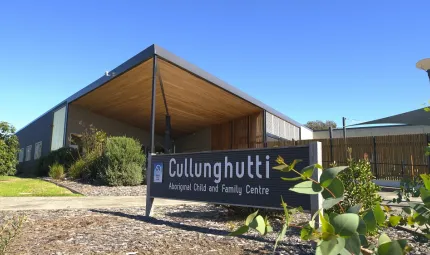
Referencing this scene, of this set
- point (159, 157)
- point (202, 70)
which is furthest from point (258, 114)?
point (159, 157)

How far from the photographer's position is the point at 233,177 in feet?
18.0

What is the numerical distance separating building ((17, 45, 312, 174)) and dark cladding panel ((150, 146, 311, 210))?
5564 millimetres

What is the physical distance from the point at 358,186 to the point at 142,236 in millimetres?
3008

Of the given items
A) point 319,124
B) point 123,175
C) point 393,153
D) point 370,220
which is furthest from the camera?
point 319,124

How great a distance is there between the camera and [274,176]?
4867 millimetres

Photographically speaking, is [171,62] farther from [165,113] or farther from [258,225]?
[258,225]

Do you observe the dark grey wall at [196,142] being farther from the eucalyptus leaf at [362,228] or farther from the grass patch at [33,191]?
the eucalyptus leaf at [362,228]

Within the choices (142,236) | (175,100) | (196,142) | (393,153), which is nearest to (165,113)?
(175,100)

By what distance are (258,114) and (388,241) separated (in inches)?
844

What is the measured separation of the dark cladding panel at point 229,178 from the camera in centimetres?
473

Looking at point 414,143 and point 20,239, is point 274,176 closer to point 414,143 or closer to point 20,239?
point 20,239

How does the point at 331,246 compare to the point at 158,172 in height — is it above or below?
below

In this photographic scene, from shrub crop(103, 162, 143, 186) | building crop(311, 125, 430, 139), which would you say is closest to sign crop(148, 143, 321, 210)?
shrub crop(103, 162, 143, 186)

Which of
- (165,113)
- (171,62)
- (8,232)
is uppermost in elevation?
(171,62)
